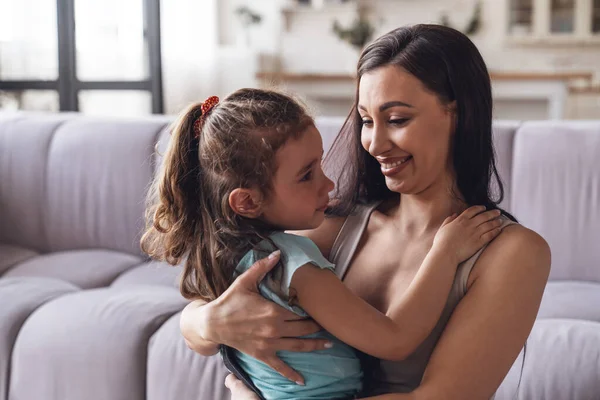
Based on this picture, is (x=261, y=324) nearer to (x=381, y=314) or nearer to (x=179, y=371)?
(x=381, y=314)

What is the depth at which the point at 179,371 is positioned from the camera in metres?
1.92

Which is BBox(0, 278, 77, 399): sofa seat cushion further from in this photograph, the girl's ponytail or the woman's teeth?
the woman's teeth

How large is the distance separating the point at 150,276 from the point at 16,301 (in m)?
0.45

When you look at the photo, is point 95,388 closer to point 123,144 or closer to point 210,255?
point 210,255

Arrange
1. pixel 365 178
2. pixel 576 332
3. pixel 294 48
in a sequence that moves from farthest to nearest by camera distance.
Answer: pixel 294 48
pixel 576 332
pixel 365 178

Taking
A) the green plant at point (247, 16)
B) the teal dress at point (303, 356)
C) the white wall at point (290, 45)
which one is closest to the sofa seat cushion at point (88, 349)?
the teal dress at point (303, 356)

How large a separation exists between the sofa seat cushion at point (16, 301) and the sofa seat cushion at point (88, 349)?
1.1 inches

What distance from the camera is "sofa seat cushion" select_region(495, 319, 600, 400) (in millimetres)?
1705

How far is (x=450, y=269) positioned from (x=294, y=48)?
6018 mm

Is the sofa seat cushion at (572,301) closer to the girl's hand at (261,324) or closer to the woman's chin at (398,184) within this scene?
the woman's chin at (398,184)

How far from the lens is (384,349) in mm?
1117

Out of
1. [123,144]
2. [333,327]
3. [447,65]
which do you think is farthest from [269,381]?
[123,144]

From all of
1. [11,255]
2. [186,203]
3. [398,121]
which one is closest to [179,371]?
[186,203]

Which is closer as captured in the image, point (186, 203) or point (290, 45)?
point (186, 203)
